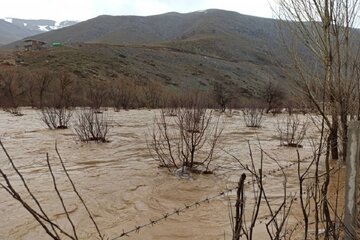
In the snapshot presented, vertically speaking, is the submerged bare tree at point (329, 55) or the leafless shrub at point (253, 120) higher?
the submerged bare tree at point (329, 55)

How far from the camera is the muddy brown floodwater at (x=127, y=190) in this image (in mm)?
5387

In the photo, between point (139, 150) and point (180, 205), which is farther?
point (139, 150)

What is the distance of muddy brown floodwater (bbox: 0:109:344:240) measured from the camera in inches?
212

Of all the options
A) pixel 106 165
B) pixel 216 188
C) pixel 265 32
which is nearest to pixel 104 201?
pixel 216 188

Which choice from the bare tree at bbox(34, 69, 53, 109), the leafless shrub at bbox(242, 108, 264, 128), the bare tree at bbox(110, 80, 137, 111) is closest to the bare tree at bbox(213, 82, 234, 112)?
the bare tree at bbox(110, 80, 137, 111)

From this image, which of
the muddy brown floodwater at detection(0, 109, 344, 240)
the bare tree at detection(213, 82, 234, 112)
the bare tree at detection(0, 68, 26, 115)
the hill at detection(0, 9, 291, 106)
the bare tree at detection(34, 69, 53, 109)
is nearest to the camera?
the muddy brown floodwater at detection(0, 109, 344, 240)

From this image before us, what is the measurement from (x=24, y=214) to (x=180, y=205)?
2245 millimetres

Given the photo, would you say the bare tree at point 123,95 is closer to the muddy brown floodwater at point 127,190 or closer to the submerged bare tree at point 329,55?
the muddy brown floodwater at point 127,190

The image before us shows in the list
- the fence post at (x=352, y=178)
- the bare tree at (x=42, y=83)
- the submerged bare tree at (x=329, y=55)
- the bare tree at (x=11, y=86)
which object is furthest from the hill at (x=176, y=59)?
the bare tree at (x=11, y=86)

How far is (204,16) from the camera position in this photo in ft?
490

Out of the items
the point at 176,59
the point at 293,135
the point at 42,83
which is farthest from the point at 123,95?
the point at 176,59

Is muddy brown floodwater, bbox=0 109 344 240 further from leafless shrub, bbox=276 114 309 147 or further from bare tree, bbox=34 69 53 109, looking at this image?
bare tree, bbox=34 69 53 109

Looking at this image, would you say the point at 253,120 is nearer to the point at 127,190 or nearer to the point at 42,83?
the point at 127,190

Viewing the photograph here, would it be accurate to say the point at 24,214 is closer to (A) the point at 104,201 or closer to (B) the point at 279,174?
(A) the point at 104,201
